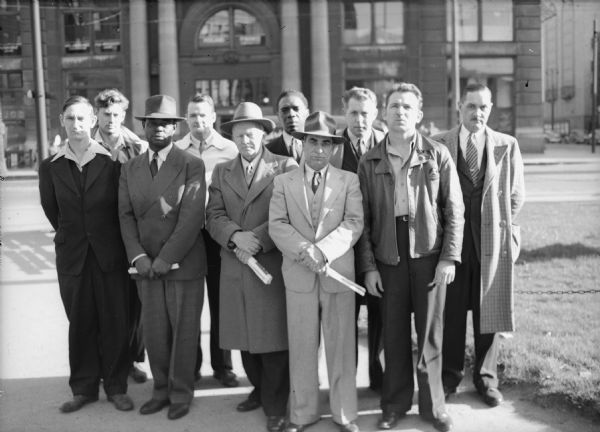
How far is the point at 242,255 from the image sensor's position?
4.56 meters

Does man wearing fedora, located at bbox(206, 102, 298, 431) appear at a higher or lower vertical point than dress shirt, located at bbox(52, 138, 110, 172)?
lower

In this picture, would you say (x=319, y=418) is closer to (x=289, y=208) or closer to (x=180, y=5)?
(x=289, y=208)

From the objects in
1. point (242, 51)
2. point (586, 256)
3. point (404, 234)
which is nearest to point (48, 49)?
point (242, 51)

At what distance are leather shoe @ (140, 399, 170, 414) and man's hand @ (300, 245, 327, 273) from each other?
1648mm

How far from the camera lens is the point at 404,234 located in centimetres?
448

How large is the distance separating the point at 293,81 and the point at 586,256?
22.8 m

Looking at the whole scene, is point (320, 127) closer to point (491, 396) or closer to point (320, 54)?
point (491, 396)

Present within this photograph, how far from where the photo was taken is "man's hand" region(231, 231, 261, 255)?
4.54 m

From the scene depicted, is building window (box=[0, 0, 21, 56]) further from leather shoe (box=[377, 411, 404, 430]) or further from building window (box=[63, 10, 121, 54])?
leather shoe (box=[377, 411, 404, 430])

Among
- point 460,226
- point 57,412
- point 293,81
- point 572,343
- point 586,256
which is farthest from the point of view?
point 293,81

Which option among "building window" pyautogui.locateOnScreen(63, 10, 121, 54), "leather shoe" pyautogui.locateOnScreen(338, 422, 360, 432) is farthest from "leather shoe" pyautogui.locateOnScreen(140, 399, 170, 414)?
"building window" pyautogui.locateOnScreen(63, 10, 121, 54)

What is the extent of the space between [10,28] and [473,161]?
31.8m

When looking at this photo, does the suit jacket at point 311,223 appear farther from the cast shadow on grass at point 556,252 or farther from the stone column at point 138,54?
the stone column at point 138,54

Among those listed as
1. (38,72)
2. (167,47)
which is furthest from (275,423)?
(167,47)
